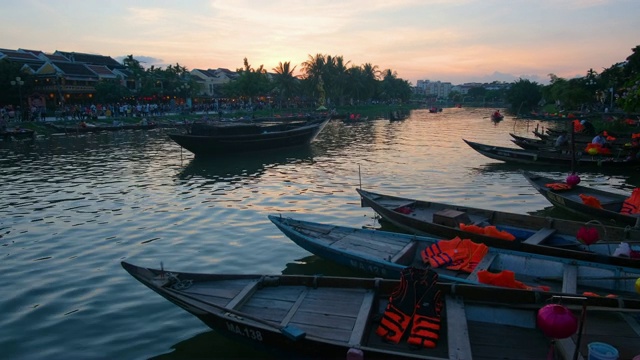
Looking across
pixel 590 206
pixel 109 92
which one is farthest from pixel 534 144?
pixel 109 92

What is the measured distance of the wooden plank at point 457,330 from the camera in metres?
5.30

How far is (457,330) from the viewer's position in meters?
5.74

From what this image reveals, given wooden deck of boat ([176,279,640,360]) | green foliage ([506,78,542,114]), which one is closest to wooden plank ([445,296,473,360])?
wooden deck of boat ([176,279,640,360])

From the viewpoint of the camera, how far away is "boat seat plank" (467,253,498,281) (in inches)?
309

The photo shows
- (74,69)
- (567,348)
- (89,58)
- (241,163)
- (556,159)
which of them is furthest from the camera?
(89,58)

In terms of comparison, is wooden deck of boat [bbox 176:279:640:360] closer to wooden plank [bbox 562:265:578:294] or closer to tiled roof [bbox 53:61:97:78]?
wooden plank [bbox 562:265:578:294]

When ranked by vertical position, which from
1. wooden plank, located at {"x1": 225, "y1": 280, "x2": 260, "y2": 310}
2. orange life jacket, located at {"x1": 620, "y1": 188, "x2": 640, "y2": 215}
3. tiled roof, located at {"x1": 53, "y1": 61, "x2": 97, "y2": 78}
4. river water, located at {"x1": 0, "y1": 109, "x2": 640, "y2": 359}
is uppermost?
tiled roof, located at {"x1": 53, "y1": 61, "x2": 97, "y2": 78}

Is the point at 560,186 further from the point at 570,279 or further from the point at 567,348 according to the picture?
the point at 567,348

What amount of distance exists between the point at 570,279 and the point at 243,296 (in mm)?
5544

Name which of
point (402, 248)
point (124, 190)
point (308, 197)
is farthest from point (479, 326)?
point (124, 190)

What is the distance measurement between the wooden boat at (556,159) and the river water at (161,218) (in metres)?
0.55

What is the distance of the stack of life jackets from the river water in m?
2.27

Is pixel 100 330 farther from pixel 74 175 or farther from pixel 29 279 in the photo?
pixel 74 175

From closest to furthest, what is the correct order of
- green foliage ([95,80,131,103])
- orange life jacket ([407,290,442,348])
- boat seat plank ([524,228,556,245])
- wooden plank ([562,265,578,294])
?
1. orange life jacket ([407,290,442,348])
2. wooden plank ([562,265,578,294])
3. boat seat plank ([524,228,556,245])
4. green foliage ([95,80,131,103])
